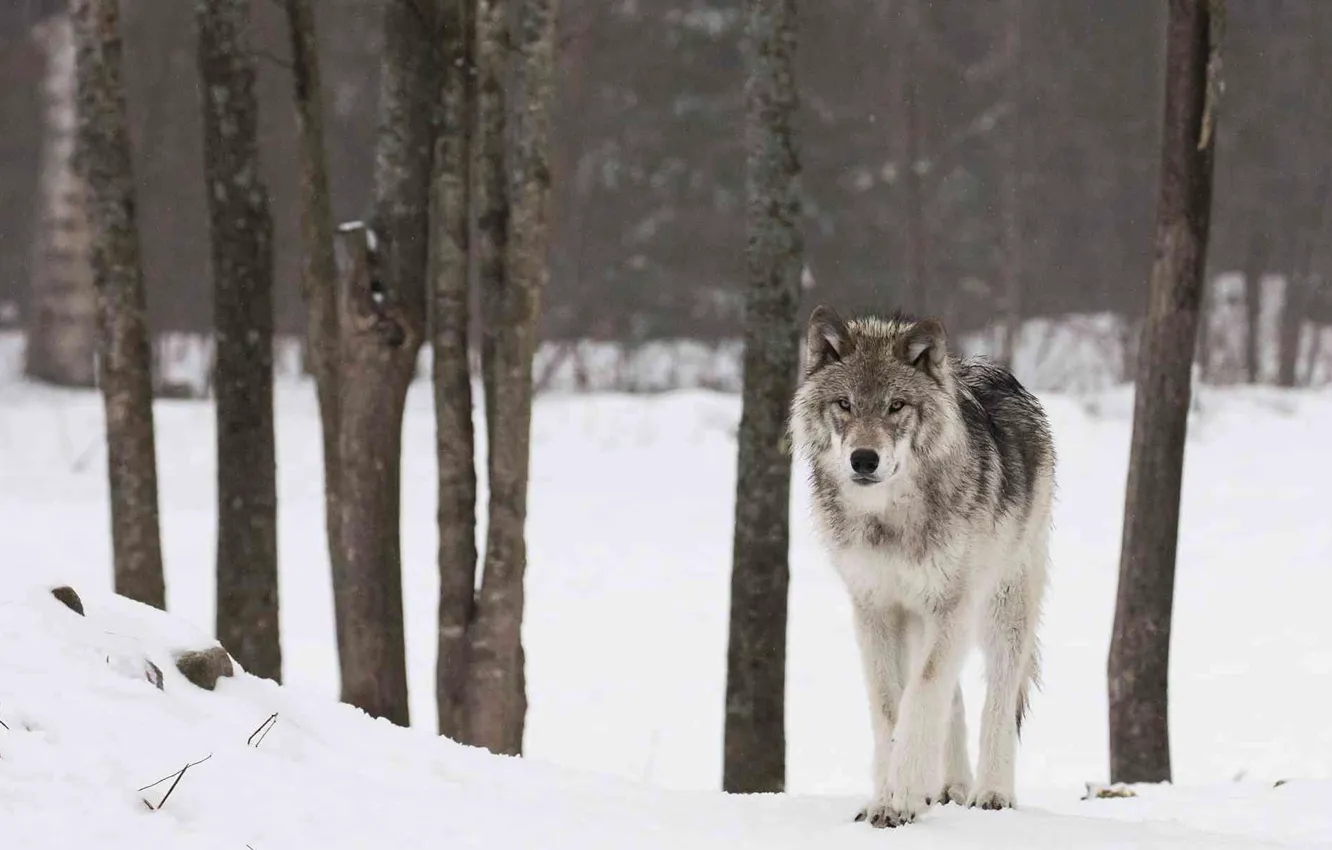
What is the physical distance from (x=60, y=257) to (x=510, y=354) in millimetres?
16498

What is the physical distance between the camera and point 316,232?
9977 mm

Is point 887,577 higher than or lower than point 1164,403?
lower

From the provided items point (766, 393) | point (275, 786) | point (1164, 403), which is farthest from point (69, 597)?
point (1164, 403)

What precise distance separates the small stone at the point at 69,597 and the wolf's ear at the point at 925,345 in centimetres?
311

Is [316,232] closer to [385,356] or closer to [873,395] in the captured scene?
[385,356]

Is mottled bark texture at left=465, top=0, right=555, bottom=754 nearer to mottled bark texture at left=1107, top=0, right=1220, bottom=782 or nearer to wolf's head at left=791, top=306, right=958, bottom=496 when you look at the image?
wolf's head at left=791, top=306, right=958, bottom=496

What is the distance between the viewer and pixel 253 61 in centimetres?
927

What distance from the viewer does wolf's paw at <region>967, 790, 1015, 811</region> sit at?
20.1 feet

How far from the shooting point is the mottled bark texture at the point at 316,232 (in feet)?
32.3

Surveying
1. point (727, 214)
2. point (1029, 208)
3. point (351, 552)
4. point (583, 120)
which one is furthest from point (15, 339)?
point (351, 552)

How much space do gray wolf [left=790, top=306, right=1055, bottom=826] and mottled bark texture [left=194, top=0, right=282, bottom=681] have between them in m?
4.18

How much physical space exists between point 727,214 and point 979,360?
2286 cm

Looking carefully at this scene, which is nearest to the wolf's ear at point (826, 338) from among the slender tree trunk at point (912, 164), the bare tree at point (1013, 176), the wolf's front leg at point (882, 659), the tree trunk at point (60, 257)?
the wolf's front leg at point (882, 659)

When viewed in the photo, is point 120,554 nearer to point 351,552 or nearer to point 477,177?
point 351,552
